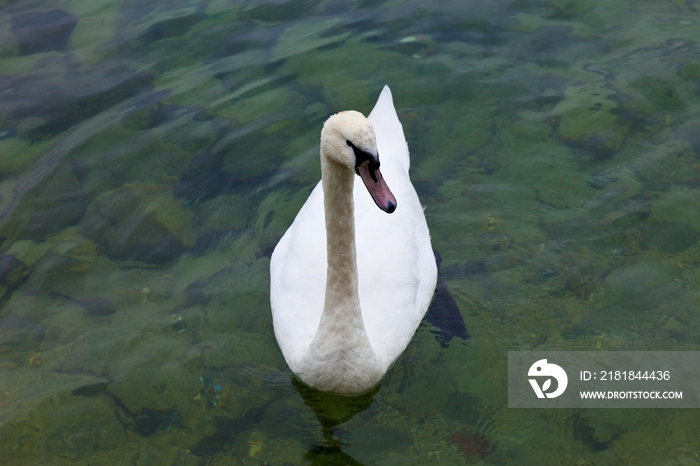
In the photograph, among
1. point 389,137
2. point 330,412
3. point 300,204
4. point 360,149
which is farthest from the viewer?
point 300,204

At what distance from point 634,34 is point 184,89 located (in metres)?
6.00

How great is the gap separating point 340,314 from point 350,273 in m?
0.34

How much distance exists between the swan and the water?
383mm

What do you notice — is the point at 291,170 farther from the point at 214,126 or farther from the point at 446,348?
the point at 446,348

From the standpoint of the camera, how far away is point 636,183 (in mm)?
7871

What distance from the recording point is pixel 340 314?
18.2 ft

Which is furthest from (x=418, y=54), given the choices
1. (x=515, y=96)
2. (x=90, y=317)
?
(x=90, y=317)

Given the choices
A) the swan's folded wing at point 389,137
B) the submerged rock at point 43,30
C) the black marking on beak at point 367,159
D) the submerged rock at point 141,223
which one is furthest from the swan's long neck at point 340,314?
the submerged rock at point 43,30

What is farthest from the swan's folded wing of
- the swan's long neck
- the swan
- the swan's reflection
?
the swan's reflection

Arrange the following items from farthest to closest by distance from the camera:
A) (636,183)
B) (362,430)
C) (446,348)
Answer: (636,183)
(446,348)
(362,430)

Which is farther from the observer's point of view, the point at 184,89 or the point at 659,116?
the point at 184,89

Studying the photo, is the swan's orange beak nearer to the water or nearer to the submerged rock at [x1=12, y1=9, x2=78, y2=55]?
the water

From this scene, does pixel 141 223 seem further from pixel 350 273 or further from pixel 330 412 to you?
pixel 350 273

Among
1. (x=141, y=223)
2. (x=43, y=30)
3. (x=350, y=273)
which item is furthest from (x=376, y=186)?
(x=43, y=30)
